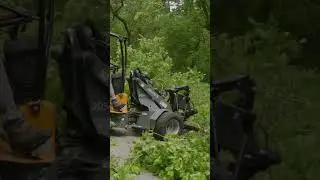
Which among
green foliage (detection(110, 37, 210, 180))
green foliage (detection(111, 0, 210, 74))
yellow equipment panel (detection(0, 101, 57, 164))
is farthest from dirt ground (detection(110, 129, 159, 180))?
yellow equipment panel (detection(0, 101, 57, 164))

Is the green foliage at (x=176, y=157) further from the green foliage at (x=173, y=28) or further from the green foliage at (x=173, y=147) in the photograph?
the green foliage at (x=173, y=28)

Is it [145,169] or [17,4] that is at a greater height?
[17,4]

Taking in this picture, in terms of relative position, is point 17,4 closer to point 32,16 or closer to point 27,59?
point 32,16

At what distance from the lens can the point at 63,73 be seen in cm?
187

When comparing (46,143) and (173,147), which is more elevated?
(46,143)

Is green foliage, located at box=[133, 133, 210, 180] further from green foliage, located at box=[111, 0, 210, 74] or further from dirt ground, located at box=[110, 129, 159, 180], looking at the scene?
green foliage, located at box=[111, 0, 210, 74]

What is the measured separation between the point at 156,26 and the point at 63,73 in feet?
9.29

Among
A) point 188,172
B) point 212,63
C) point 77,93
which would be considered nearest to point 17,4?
point 77,93

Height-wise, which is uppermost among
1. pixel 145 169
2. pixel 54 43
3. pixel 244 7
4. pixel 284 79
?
pixel 244 7

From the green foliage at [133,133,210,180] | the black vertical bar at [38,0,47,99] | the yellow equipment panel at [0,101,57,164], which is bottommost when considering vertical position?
the green foliage at [133,133,210,180]

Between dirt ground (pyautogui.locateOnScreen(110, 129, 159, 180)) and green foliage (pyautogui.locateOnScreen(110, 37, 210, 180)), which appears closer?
green foliage (pyautogui.locateOnScreen(110, 37, 210, 180))

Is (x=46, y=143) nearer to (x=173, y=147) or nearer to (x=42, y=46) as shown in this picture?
(x=42, y=46)

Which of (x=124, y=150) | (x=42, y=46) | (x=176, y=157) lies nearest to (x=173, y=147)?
(x=176, y=157)

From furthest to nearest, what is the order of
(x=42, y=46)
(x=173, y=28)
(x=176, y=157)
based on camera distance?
(x=173, y=28), (x=176, y=157), (x=42, y=46)
